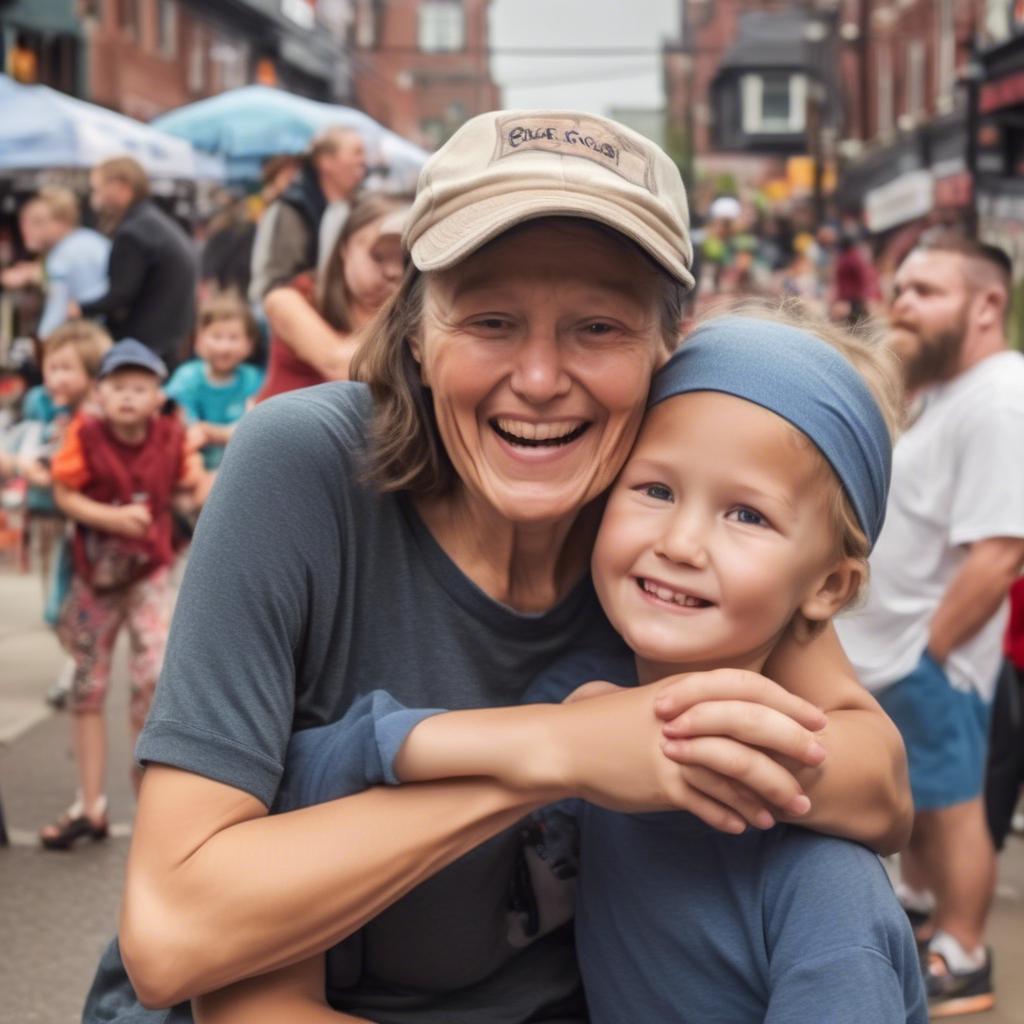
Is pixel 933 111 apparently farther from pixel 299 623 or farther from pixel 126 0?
pixel 299 623

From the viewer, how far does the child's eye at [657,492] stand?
192cm

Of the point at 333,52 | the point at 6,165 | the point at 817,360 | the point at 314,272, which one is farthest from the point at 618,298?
the point at 333,52

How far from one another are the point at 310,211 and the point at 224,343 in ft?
2.25

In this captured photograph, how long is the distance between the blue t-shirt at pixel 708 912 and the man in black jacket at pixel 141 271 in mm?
6552

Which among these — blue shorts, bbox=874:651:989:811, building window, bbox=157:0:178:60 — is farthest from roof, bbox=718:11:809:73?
blue shorts, bbox=874:651:989:811

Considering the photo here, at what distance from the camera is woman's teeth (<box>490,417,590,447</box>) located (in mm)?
1933

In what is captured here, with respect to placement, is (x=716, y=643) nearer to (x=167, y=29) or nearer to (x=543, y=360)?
(x=543, y=360)

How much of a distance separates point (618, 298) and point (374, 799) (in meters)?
0.63

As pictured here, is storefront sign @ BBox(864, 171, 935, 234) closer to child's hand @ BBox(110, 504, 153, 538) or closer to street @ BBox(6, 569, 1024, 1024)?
street @ BBox(6, 569, 1024, 1024)

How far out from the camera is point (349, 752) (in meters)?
1.83

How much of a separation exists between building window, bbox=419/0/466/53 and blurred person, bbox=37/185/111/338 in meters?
76.5

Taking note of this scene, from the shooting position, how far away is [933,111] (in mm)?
33188

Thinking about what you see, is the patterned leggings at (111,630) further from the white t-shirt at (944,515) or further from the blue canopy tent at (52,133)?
the blue canopy tent at (52,133)

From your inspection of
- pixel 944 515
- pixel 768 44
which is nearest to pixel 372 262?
pixel 944 515
